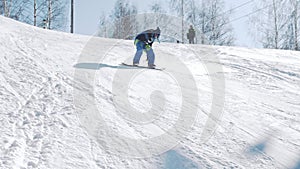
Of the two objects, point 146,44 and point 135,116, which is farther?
point 146,44

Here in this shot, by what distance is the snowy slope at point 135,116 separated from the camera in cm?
261

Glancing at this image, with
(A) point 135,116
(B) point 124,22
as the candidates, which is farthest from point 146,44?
(B) point 124,22

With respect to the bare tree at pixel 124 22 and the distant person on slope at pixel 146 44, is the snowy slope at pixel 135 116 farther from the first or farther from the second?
the bare tree at pixel 124 22

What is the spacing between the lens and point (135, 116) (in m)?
3.58

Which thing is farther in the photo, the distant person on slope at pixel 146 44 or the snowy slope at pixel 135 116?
the distant person on slope at pixel 146 44

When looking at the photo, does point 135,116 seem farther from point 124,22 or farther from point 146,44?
point 124,22

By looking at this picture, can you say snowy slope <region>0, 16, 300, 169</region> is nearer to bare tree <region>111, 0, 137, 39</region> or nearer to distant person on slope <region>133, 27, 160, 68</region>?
distant person on slope <region>133, 27, 160, 68</region>

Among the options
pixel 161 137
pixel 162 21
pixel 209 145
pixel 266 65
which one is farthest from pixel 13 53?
pixel 162 21

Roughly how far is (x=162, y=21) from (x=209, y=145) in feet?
82.1

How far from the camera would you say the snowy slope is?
2.61 meters

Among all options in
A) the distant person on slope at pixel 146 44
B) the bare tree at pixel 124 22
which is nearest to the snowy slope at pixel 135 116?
the distant person on slope at pixel 146 44

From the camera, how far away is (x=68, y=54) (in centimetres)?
697

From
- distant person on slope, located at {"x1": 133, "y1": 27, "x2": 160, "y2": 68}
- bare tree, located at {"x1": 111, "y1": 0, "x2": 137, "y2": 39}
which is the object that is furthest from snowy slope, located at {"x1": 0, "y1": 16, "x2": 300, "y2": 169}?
bare tree, located at {"x1": 111, "y1": 0, "x2": 137, "y2": 39}

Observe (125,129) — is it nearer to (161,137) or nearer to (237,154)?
(161,137)
